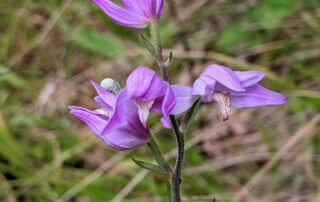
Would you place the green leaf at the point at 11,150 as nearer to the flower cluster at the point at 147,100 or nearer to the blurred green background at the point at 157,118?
the blurred green background at the point at 157,118

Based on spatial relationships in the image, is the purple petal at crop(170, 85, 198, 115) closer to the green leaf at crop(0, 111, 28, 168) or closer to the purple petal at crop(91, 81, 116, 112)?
the purple petal at crop(91, 81, 116, 112)

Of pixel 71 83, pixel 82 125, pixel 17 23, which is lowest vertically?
pixel 82 125

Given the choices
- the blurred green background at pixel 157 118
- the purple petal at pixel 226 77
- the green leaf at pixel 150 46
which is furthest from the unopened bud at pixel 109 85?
the blurred green background at pixel 157 118

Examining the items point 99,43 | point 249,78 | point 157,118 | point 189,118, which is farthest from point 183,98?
point 99,43

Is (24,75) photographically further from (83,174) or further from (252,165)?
(252,165)

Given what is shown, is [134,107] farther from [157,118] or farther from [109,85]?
[157,118]

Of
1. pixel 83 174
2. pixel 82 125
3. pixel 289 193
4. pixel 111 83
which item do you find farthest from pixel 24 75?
pixel 111 83
